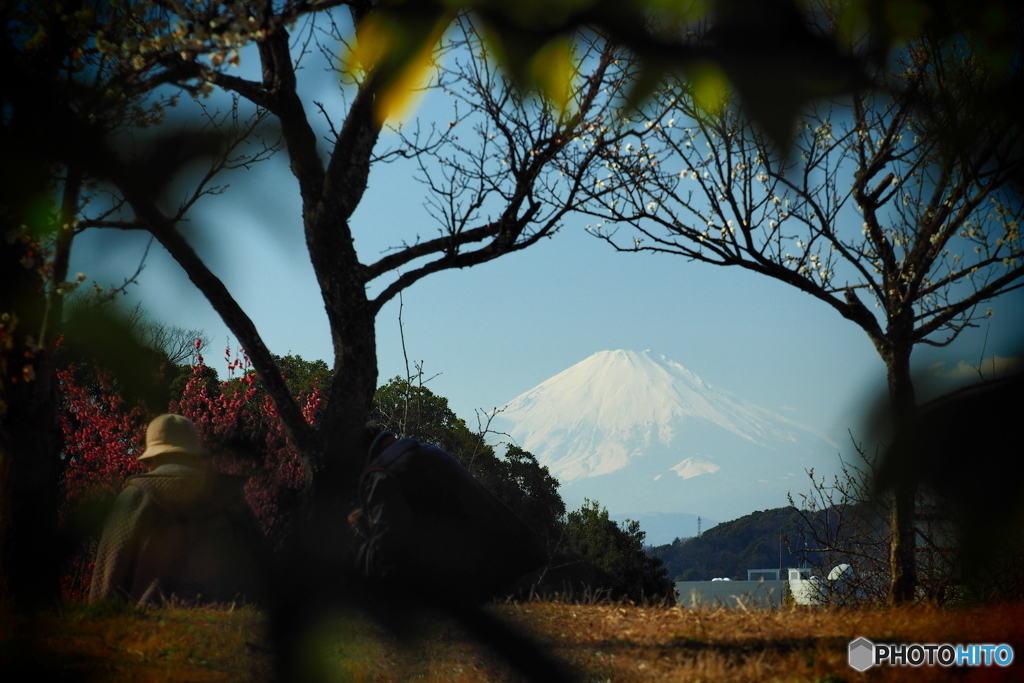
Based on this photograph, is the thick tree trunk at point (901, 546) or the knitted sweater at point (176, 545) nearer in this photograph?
the knitted sweater at point (176, 545)

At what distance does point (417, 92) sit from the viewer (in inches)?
215

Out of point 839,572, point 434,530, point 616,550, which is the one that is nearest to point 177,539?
point 434,530

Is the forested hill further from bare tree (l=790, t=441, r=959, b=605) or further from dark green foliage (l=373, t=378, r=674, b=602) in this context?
bare tree (l=790, t=441, r=959, b=605)

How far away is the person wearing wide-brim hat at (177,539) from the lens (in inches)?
170

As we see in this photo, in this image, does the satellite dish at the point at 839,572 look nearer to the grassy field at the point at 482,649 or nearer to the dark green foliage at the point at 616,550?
the grassy field at the point at 482,649

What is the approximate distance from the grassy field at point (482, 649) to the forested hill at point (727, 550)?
36.4 ft

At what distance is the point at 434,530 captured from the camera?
14.9 ft

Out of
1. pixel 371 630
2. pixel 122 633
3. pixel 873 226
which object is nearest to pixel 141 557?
pixel 122 633

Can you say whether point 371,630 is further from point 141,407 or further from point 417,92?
point 141,407

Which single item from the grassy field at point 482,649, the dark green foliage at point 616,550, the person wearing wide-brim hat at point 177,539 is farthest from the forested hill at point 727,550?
the person wearing wide-brim hat at point 177,539

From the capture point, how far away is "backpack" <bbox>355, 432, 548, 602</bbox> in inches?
173

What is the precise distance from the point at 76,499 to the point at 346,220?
6113 millimetres

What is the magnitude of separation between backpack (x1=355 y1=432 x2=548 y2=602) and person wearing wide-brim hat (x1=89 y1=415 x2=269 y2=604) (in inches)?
29.4

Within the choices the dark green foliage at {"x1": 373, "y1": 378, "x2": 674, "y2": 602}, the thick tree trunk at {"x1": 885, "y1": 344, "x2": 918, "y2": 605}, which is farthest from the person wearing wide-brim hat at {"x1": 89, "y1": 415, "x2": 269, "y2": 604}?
the dark green foliage at {"x1": 373, "y1": 378, "x2": 674, "y2": 602}
